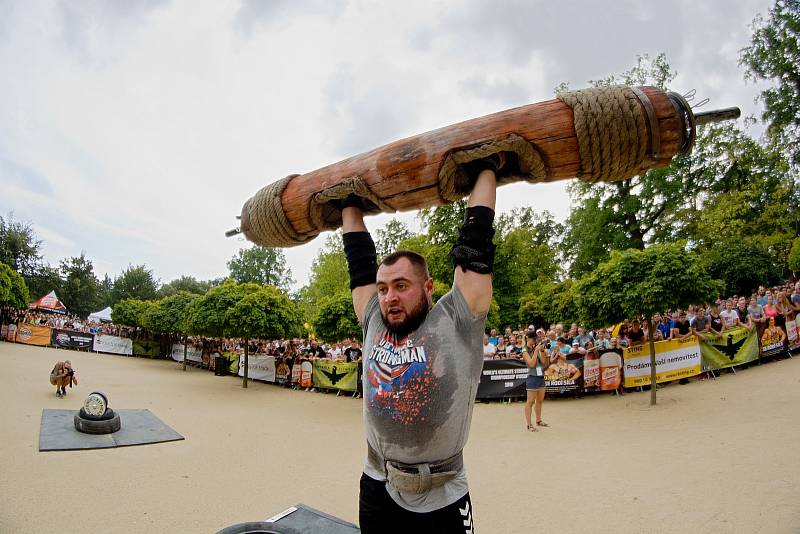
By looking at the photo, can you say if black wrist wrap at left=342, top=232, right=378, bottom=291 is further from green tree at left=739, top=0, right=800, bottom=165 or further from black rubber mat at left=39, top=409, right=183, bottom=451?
green tree at left=739, top=0, right=800, bottom=165

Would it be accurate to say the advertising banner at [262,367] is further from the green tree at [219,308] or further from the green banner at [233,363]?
the green tree at [219,308]

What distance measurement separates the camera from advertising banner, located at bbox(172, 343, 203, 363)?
22.8 m

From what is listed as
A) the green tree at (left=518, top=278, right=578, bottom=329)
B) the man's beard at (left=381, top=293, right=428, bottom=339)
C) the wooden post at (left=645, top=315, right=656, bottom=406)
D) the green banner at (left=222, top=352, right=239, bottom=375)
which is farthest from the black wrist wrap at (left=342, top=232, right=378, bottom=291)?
the green banner at (left=222, top=352, right=239, bottom=375)

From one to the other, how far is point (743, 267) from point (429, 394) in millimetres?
19542

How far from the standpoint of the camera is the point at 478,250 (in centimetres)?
176

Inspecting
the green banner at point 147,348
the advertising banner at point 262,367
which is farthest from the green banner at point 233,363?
the green banner at point 147,348

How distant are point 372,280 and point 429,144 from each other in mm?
754

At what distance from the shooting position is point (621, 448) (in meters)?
6.49

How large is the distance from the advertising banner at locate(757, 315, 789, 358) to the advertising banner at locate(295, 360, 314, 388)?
12678 millimetres

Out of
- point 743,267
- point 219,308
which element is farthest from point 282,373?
point 743,267

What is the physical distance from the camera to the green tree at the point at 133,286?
51.6 m

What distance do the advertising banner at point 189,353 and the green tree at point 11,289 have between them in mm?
7823

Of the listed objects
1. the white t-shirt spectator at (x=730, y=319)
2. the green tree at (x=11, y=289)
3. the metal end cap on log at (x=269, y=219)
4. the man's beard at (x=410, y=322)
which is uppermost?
the green tree at (x=11, y=289)

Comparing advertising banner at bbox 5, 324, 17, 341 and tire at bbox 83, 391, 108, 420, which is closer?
tire at bbox 83, 391, 108, 420
